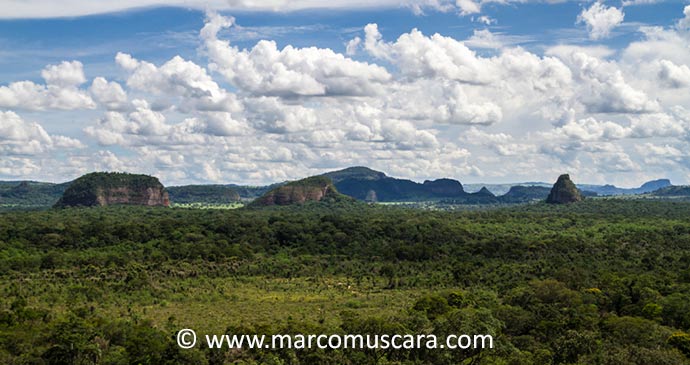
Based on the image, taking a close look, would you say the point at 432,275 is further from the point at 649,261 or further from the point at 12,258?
the point at 12,258

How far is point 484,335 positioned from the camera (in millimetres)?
58094

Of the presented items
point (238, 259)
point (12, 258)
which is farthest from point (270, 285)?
point (12, 258)

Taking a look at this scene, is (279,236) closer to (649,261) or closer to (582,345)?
(649,261)

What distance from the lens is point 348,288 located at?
346 feet

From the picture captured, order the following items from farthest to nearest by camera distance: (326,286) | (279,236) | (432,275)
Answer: (279,236)
(432,275)
(326,286)

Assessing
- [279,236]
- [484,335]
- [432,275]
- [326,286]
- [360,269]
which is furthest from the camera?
[279,236]

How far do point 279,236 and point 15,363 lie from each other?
106923mm

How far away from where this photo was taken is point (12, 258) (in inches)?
4377

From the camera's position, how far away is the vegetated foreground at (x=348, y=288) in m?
56.7

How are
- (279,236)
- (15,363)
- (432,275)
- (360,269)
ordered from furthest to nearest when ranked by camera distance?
(279,236) → (360,269) → (432,275) → (15,363)

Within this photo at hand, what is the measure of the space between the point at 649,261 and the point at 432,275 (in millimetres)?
38405

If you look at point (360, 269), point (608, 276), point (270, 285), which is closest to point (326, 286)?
point (270, 285)

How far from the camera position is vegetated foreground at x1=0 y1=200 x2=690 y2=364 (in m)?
56.7

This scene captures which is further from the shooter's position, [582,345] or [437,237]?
[437,237]
